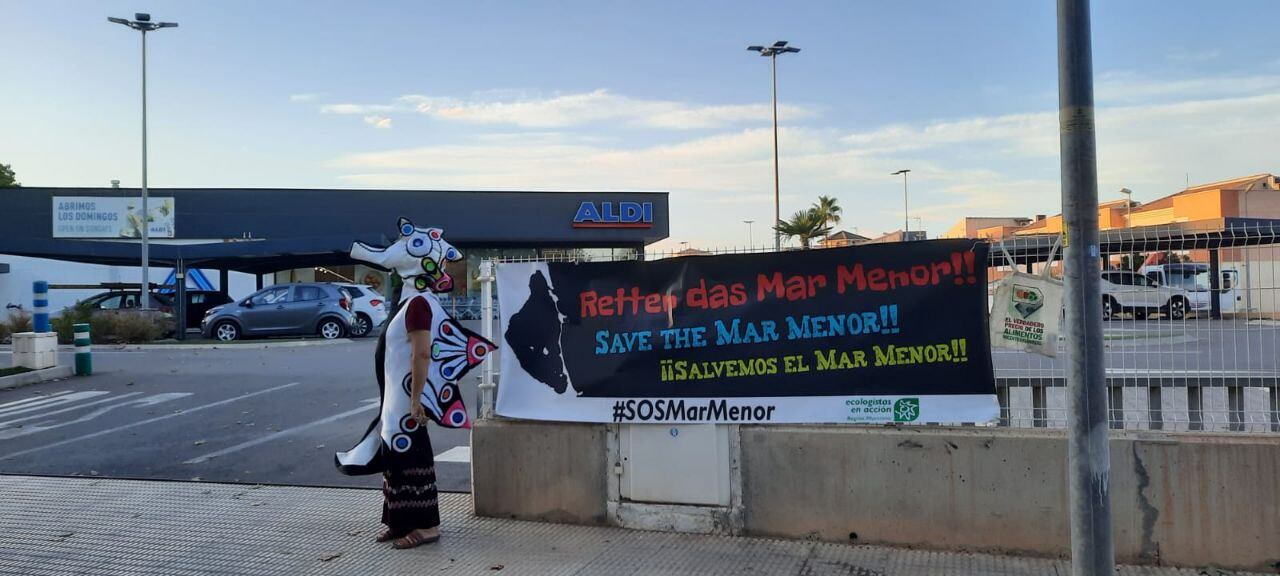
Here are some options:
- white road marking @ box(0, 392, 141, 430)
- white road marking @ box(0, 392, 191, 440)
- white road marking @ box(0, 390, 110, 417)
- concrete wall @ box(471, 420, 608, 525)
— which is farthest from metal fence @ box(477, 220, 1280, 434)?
white road marking @ box(0, 390, 110, 417)

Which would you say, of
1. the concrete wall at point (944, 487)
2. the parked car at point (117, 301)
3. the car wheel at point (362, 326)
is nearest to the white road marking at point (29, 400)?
the concrete wall at point (944, 487)

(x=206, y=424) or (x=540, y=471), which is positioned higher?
(x=540, y=471)

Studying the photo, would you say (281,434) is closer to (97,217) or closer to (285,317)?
(285,317)

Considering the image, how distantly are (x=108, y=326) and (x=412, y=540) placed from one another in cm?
1973

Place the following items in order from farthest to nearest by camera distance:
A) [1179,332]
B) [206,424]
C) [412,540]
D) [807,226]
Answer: [807,226] < [206,424] < [412,540] < [1179,332]

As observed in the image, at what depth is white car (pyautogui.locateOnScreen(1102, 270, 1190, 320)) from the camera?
473cm

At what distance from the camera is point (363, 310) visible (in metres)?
23.9

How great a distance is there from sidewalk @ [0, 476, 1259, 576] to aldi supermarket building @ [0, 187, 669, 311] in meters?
31.6

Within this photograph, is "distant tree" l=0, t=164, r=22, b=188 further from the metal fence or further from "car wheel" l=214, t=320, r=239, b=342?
the metal fence

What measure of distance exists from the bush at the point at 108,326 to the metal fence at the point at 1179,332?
71.6 ft

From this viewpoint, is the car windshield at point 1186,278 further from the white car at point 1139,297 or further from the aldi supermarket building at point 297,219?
the aldi supermarket building at point 297,219

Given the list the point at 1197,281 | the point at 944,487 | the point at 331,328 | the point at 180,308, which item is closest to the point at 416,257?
the point at 944,487

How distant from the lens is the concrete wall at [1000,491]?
4.66 m

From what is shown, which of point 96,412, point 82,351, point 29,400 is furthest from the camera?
point 82,351
